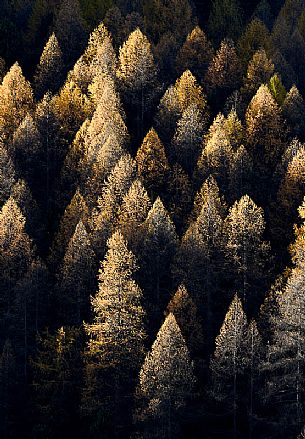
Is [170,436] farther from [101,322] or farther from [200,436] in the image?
[101,322]

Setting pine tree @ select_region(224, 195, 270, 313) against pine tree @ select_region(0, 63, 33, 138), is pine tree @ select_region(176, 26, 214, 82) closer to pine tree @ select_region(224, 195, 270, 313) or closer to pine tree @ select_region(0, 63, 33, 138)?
pine tree @ select_region(0, 63, 33, 138)

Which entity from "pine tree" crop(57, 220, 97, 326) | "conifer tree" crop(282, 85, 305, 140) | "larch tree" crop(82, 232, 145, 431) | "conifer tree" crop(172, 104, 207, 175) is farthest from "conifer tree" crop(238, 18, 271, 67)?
"larch tree" crop(82, 232, 145, 431)

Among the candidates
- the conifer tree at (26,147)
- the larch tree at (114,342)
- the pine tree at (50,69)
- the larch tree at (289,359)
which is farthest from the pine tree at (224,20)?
the larch tree at (289,359)

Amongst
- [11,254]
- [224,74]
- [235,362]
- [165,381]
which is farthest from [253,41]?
[165,381]

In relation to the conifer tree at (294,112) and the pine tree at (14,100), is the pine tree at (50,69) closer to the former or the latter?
the pine tree at (14,100)

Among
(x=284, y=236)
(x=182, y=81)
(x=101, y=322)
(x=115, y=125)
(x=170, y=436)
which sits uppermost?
(x=182, y=81)

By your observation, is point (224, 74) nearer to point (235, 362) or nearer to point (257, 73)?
point (257, 73)

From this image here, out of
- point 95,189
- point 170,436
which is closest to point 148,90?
point 95,189
